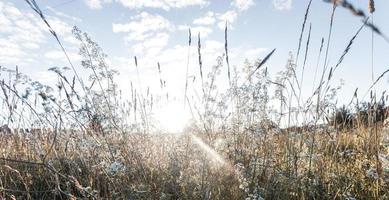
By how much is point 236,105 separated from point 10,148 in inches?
107

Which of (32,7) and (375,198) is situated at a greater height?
(32,7)

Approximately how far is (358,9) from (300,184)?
1.90m

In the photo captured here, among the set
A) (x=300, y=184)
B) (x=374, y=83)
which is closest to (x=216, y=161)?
(x=300, y=184)

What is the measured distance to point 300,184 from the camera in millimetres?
2826

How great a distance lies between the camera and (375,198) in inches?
102

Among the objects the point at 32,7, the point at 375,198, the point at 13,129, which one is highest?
the point at 32,7

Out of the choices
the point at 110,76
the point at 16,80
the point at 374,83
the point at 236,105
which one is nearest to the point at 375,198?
the point at 374,83

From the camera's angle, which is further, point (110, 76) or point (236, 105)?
point (236, 105)

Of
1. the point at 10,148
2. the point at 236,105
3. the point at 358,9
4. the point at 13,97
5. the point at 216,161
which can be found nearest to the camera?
the point at 358,9

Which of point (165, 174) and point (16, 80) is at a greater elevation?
point (16, 80)

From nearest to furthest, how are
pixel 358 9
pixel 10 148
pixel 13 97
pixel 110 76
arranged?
1. pixel 358 9
2. pixel 110 76
3. pixel 13 97
4. pixel 10 148

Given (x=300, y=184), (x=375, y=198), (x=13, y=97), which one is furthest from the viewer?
(x=13, y=97)

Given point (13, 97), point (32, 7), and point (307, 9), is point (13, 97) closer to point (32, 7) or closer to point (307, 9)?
point (32, 7)

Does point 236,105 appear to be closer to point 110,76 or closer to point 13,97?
point 110,76
